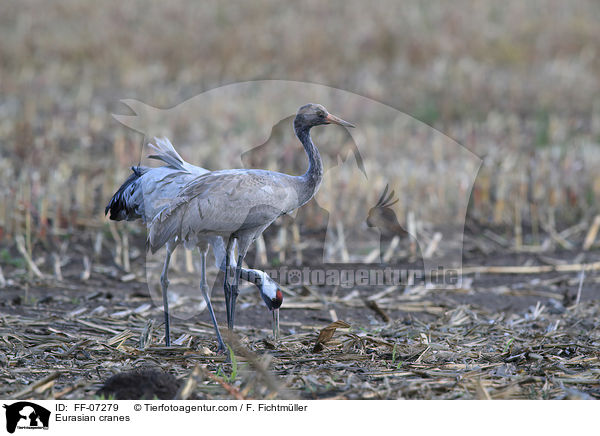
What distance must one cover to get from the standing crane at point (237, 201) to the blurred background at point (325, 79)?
7.74 feet

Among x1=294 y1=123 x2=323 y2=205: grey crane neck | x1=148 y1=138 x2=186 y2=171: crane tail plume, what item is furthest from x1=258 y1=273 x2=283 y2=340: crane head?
x1=148 y1=138 x2=186 y2=171: crane tail plume

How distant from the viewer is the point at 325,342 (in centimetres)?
479

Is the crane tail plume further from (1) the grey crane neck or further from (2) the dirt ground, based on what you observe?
(2) the dirt ground

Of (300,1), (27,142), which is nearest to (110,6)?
(300,1)

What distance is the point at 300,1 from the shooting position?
1856 centimetres

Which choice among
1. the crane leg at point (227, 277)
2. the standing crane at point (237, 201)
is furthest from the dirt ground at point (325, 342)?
the standing crane at point (237, 201)

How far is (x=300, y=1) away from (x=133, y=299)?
1374cm

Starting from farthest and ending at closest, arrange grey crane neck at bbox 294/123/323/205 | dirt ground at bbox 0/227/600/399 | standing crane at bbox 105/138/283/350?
standing crane at bbox 105/138/283/350 → grey crane neck at bbox 294/123/323/205 → dirt ground at bbox 0/227/600/399

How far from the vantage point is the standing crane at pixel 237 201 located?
471 centimetres

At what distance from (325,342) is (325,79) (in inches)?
407
